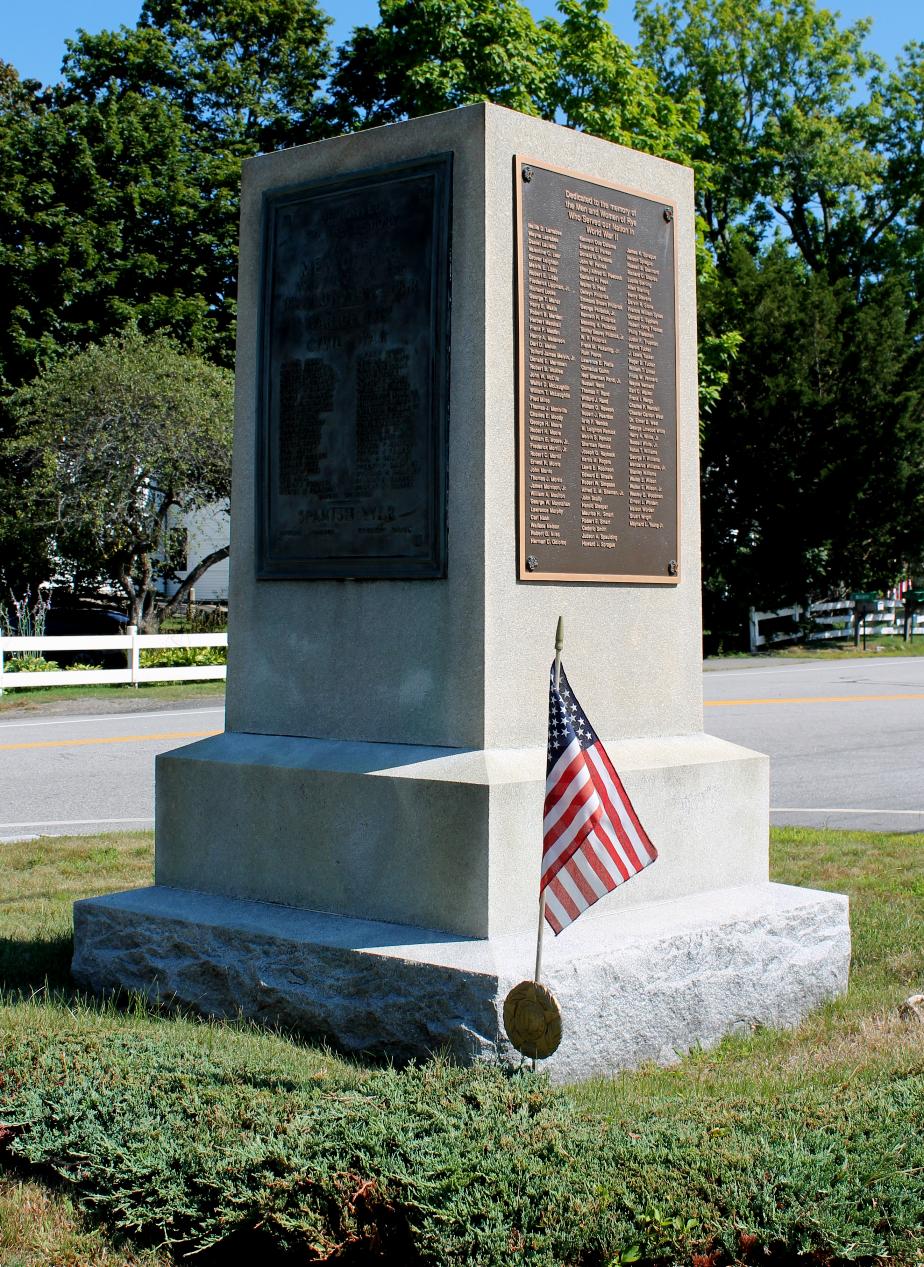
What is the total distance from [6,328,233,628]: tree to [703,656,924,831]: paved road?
32.3 feet

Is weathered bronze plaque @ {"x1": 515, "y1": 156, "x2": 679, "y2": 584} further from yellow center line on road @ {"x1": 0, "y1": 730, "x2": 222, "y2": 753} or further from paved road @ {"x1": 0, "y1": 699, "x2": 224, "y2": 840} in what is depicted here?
yellow center line on road @ {"x1": 0, "y1": 730, "x2": 222, "y2": 753}

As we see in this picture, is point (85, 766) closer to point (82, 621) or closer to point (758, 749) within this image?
point (758, 749)

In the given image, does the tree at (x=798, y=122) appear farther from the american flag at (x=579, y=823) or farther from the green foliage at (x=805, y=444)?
A: the american flag at (x=579, y=823)

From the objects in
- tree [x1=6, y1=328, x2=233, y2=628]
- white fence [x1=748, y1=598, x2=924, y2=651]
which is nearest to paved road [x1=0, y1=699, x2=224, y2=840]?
tree [x1=6, y1=328, x2=233, y2=628]

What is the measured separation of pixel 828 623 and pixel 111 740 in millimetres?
22303

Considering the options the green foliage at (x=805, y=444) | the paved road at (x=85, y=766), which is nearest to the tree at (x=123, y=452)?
the paved road at (x=85, y=766)

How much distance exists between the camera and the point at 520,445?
18.0 ft

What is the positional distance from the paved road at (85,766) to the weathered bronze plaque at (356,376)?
15.7 ft

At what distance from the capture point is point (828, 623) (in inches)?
1331

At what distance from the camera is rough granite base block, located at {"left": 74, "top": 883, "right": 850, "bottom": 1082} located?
16.0ft

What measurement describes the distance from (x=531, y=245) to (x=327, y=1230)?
3.67m

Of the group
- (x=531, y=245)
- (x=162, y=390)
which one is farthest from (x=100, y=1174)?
(x=162, y=390)

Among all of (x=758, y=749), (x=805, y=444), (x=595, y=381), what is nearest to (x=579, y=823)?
(x=595, y=381)

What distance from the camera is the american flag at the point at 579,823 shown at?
4.41 meters
